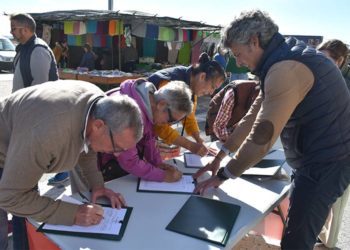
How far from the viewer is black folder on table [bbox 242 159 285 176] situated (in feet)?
5.98

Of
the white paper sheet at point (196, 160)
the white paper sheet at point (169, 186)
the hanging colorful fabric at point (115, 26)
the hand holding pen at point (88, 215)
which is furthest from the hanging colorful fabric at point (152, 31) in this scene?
the hand holding pen at point (88, 215)

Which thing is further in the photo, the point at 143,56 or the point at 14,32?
the point at 143,56

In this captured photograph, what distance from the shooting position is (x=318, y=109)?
1.31 m

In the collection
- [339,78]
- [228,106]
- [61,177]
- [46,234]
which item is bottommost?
[61,177]

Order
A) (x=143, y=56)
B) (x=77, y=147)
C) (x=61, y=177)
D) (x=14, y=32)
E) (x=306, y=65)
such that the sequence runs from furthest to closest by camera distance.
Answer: (x=143, y=56)
(x=61, y=177)
(x=14, y=32)
(x=306, y=65)
(x=77, y=147)

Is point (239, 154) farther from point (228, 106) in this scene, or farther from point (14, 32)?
point (14, 32)

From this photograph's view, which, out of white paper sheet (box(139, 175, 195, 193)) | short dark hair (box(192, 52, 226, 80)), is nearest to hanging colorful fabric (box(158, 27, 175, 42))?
short dark hair (box(192, 52, 226, 80))

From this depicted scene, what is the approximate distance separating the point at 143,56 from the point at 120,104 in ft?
32.3

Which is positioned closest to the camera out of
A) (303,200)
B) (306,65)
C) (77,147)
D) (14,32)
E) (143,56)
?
(77,147)

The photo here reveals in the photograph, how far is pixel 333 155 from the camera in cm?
136

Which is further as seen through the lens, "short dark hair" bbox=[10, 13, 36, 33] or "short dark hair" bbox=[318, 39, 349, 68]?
"short dark hair" bbox=[10, 13, 36, 33]

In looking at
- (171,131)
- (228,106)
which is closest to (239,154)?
(171,131)

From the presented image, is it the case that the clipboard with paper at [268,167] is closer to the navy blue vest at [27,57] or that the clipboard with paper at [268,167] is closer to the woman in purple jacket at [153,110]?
the woman in purple jacket at [153,110]

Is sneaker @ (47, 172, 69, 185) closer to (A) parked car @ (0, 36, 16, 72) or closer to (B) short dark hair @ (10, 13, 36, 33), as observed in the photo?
(B) short dark hair @ (10, 13, 36, 33)
